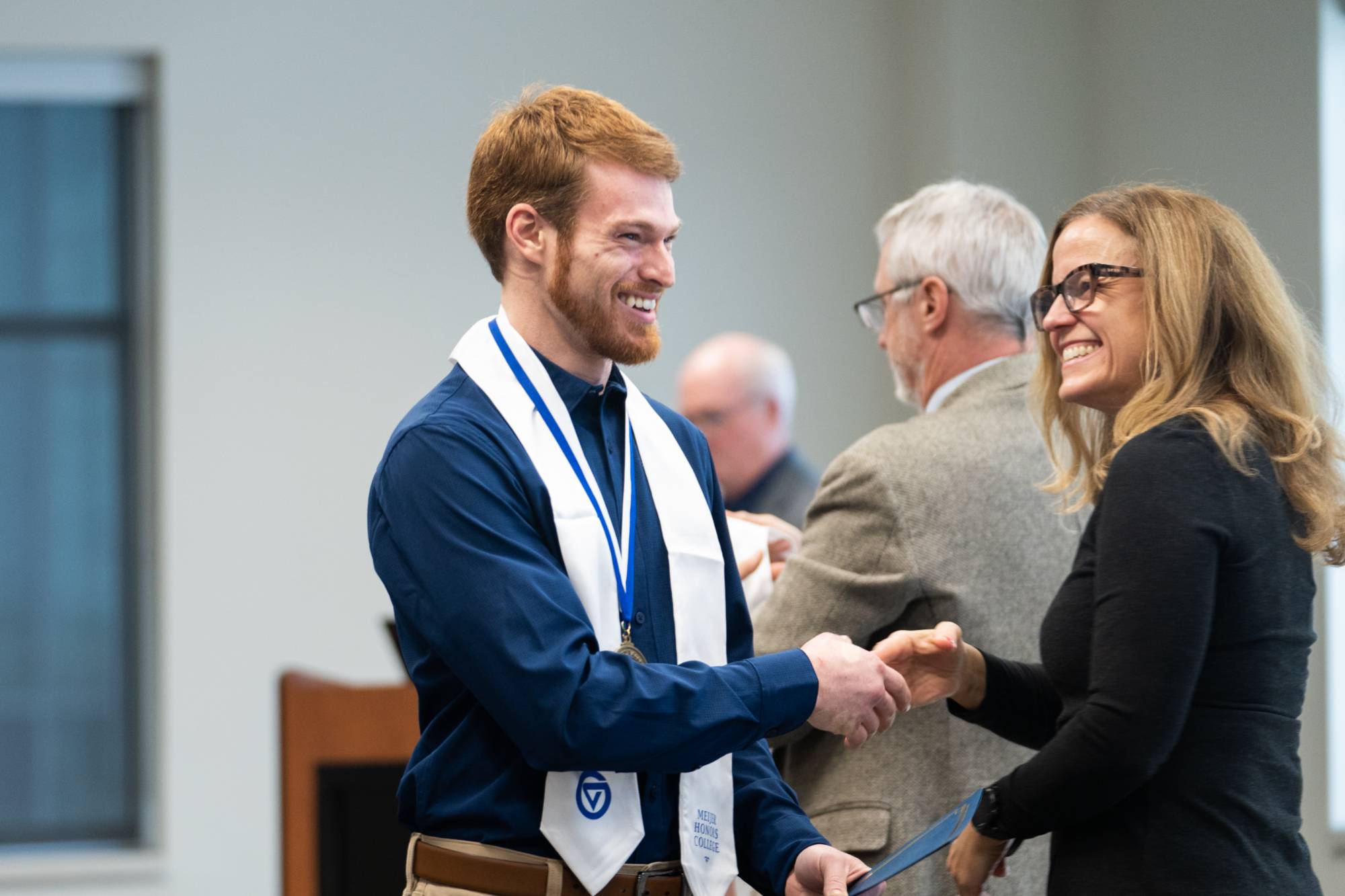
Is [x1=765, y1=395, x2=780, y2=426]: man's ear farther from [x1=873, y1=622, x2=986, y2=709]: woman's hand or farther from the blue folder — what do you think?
the blue folder

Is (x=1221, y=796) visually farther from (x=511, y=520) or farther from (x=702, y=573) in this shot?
(x=511, y=520)

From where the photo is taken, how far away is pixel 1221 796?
4.77ft

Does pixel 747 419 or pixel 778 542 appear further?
pixel 747 419

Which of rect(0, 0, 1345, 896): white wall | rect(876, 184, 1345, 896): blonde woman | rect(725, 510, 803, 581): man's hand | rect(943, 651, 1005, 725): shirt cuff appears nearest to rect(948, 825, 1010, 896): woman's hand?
rect(876, 184, 1345, 896): blonde woman

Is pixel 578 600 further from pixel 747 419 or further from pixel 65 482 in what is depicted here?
Answer: pixel 65 482

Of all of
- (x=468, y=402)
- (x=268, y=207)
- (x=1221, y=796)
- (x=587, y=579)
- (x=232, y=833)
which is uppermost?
(x=268, y=207)

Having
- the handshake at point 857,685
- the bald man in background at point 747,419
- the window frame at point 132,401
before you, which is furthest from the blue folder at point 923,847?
the window frame at point 132,401

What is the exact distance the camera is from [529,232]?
1.66 m

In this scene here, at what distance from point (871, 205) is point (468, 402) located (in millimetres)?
3779

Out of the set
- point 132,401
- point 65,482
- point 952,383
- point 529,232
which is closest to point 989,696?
point 952,383

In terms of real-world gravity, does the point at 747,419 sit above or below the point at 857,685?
above

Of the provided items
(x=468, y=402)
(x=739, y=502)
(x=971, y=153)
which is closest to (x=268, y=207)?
(x=739, y=502)

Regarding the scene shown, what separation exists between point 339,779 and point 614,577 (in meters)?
1.86

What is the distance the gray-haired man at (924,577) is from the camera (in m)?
2.01
